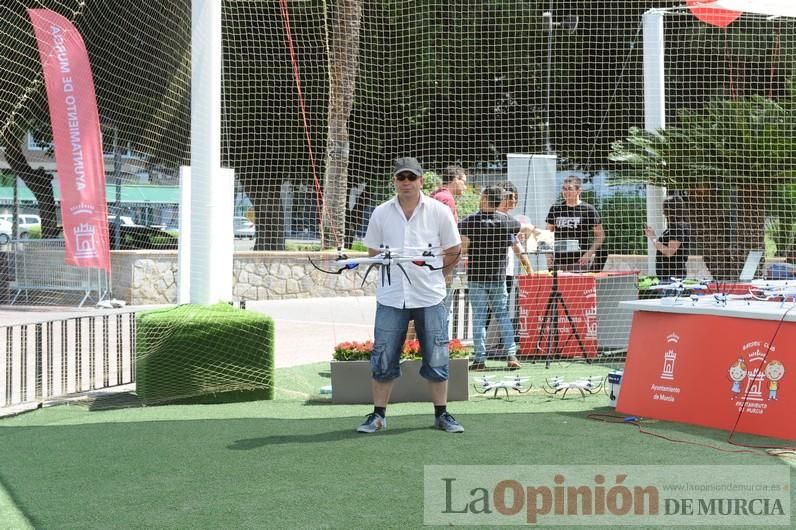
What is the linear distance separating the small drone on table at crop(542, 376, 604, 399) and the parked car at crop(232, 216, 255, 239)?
45.3ft

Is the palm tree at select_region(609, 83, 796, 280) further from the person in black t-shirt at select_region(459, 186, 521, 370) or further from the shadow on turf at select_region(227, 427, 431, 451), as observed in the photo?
the shadow on turf at select_region(227, 427, 431, 451)

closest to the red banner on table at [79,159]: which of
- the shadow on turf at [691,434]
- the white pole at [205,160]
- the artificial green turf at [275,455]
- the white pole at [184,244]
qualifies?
the white pole at [184,244]

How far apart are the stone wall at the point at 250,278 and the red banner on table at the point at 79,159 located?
6.52m

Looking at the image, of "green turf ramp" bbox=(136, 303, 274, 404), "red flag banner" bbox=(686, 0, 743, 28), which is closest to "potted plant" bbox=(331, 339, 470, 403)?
"green turf ramp" bbox=(136, 303, 274, 404)

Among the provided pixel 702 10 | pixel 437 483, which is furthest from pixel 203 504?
pixel 702 10

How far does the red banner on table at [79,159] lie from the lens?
9.14 m

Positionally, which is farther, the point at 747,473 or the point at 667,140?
the point at 667,140

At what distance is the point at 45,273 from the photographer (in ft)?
53.2

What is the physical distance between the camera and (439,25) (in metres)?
17.5

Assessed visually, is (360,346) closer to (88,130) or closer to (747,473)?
(747,473)

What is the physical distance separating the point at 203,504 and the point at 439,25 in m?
14.1

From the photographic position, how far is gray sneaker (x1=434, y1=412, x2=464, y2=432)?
6.12 metres

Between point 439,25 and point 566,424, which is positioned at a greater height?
point 439,25

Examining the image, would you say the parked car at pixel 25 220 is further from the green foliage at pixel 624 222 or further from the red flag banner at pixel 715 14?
the red flag banner at pixel 715 14
